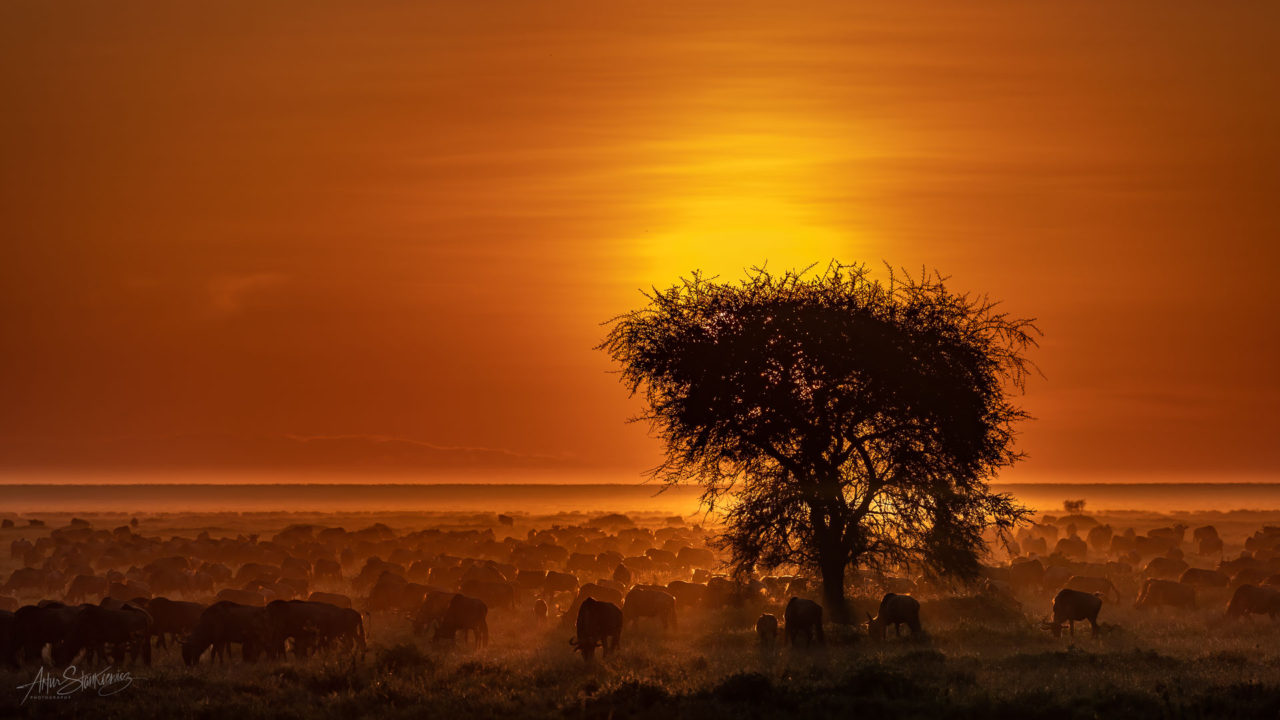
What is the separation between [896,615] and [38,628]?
814 inches

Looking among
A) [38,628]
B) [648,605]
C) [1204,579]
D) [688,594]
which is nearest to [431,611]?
[648,605]

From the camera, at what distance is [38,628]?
28.3 meters

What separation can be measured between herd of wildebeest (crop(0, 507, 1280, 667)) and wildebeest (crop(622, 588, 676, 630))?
42 millimetres

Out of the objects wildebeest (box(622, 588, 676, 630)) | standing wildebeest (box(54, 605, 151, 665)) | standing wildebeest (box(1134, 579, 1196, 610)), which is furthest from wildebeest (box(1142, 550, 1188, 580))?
standing wildebeest (box(54, 605, 151, 665))

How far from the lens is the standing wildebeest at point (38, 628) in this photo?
2827 cm

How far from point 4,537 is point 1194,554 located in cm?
7201

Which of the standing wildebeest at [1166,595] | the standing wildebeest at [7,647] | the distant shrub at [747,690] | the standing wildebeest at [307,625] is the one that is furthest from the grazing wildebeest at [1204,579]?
the standing wildebeest at [7,647]

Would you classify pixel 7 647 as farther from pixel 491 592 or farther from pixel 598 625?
pixel 491 592

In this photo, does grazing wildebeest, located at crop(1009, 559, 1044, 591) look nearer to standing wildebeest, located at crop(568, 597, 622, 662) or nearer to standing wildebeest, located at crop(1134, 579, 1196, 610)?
standing wildebeest, located at crop(1134, 579, 1196, 610)

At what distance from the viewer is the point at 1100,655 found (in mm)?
29062

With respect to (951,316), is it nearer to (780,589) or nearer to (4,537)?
(780,589)

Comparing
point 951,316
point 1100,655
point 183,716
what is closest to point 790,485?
point 951,316

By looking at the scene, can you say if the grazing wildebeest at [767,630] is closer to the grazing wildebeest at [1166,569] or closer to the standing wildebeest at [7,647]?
the standing wildebeest at [7,647]

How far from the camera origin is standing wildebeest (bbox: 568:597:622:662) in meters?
31.1
